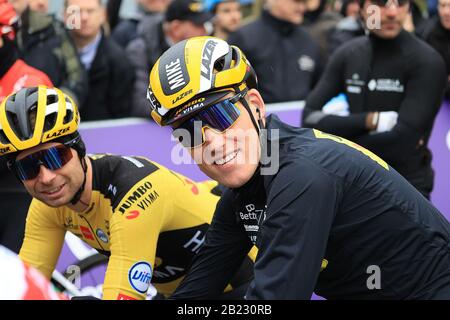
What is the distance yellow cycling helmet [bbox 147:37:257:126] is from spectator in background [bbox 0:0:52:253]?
270 centimetres

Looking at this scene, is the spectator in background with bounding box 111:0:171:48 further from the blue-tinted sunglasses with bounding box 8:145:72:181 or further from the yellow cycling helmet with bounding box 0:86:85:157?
the blue-tinted sunglasses with bounding box 8:145:72:181

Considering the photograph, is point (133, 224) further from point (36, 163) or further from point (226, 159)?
point (226, 159)

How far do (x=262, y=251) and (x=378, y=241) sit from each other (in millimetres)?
445

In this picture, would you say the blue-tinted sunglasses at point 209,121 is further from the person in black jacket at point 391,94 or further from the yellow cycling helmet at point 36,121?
the person in black jacket at point 391,94

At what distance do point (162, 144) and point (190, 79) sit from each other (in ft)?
14.4

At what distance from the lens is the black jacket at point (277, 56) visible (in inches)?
315

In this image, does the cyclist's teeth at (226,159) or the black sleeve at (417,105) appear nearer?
the cyclist's teeth at (226,159)

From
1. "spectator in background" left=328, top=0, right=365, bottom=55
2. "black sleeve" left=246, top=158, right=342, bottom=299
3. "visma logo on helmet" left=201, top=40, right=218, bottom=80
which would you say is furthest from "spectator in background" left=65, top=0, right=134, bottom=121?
"black sleeve" left=246, top=158, right=342, bottom=299

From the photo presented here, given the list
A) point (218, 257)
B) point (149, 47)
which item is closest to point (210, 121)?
point (218, 257)

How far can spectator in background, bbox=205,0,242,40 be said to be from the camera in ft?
31.4

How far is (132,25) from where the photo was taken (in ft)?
33.1

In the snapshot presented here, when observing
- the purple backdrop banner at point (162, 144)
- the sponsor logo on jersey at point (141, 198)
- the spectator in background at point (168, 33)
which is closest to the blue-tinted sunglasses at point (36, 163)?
the sponsor logo on jersey at point (141, 198)
